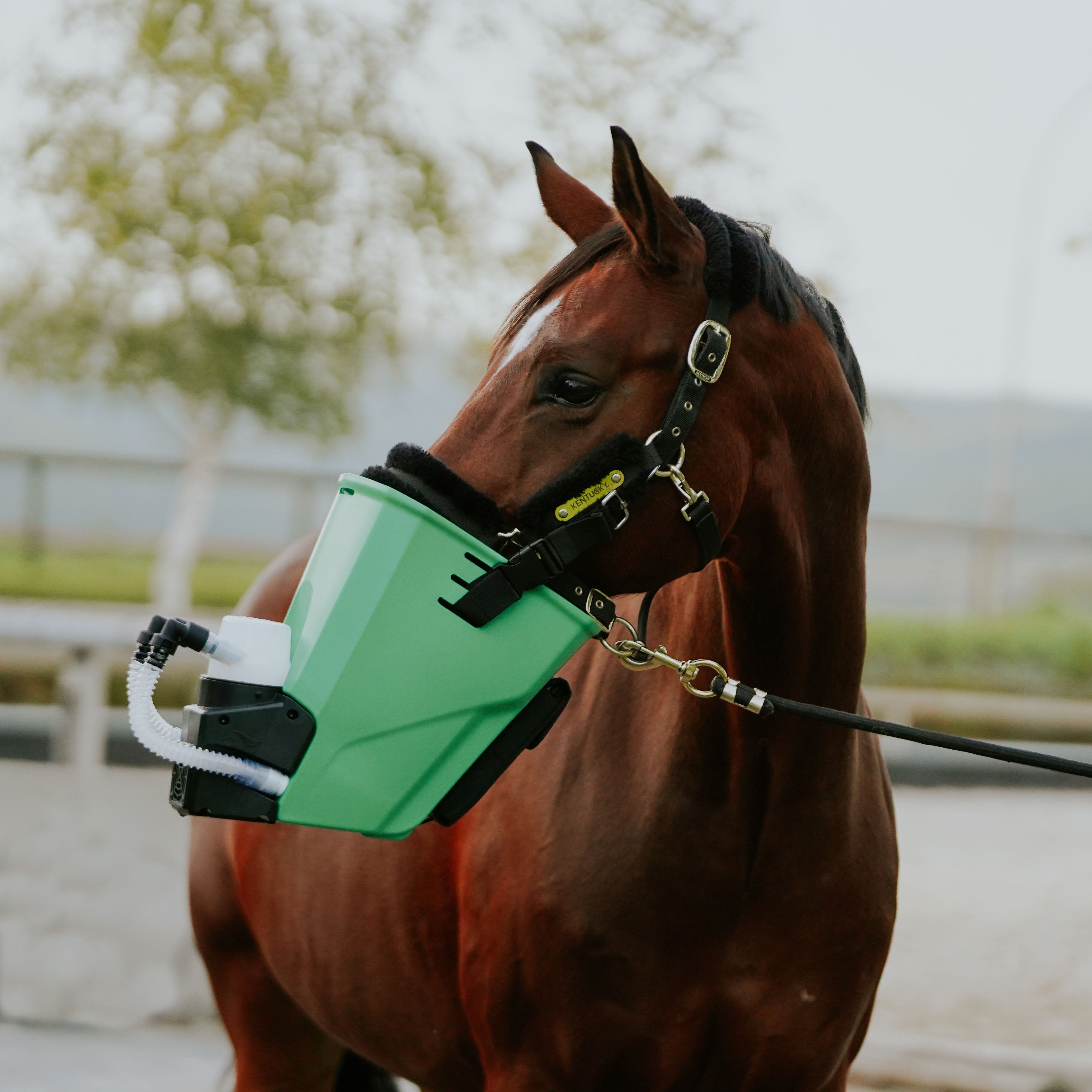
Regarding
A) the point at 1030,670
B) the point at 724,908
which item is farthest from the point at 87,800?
the point at 1030,670

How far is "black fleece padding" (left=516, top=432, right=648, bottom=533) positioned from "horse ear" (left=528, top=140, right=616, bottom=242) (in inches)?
19.3

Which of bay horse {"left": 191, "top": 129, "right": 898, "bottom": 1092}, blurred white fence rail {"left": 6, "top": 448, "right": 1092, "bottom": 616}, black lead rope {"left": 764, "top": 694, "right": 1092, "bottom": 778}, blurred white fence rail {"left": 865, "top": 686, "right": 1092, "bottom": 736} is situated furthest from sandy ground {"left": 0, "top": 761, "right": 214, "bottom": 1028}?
blurred white fence rail {"left": 6, "top": 448, "right": 1092, "bottom": 616}

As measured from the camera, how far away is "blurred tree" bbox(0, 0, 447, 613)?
31.3 ft

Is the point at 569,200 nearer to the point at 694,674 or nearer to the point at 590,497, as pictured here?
the point at 590,497

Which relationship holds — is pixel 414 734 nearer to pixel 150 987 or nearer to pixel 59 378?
pixel 150 987

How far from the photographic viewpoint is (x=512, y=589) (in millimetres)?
1476

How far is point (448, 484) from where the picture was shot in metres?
1.45

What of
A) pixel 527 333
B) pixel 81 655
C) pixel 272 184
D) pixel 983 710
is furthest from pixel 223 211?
pixel 527 333

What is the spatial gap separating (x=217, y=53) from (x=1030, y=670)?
894 cm

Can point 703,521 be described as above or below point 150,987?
above

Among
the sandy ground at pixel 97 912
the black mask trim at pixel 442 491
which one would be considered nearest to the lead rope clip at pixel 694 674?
the black mask trim at pixel 442 491

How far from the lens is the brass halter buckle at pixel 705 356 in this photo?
5.03ft

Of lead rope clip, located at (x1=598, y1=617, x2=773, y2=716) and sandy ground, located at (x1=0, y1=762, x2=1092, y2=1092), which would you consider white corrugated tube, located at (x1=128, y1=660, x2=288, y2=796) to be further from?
sandy ground, located at (x1=0, y1=762, x2=1092, y2=1092)

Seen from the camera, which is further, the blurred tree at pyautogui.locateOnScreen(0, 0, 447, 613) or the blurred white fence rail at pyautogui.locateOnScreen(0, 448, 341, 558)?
the blurred white fence rail at pyautogui.locateOnScreen(0, 448, 341, 558)
